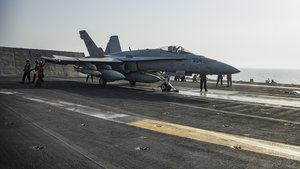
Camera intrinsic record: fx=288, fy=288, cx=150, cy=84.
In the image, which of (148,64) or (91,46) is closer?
(148,64)

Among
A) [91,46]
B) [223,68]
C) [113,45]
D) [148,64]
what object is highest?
[113,45]

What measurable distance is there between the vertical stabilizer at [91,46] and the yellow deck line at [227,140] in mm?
21762

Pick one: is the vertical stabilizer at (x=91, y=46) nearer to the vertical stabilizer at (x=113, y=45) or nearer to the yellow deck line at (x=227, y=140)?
the vertical stabilizer at (x=113, y=45)

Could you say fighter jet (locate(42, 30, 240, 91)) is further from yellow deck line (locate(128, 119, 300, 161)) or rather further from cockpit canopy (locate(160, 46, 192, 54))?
yellow deck line (locate(128, 119, 300, 161))

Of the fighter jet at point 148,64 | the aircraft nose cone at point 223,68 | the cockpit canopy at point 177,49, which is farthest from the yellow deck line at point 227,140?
the cockpit canopy at point 177,49

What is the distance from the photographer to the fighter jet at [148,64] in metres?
19.1

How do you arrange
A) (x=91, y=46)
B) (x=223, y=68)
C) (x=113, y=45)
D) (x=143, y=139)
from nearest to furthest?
(x=143, y=139) → (x=223, y=68) → (x=91, y=46) → (x=113, y=45)

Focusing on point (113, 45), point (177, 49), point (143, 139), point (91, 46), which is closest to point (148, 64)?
point (177, 49)

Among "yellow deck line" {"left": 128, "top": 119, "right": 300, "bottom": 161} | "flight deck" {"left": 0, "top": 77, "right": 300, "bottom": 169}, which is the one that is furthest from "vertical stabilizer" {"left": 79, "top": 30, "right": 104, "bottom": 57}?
"yellow deck line" {"left": 128, "top": 119, "right": 300, "bottom": 161}

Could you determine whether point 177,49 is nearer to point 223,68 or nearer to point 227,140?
point 223,68

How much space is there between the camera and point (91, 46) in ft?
99.4

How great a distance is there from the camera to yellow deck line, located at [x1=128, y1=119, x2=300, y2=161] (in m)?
6.07

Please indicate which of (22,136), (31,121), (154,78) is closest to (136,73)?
(154,78)

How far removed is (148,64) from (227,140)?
15540 millimetres
